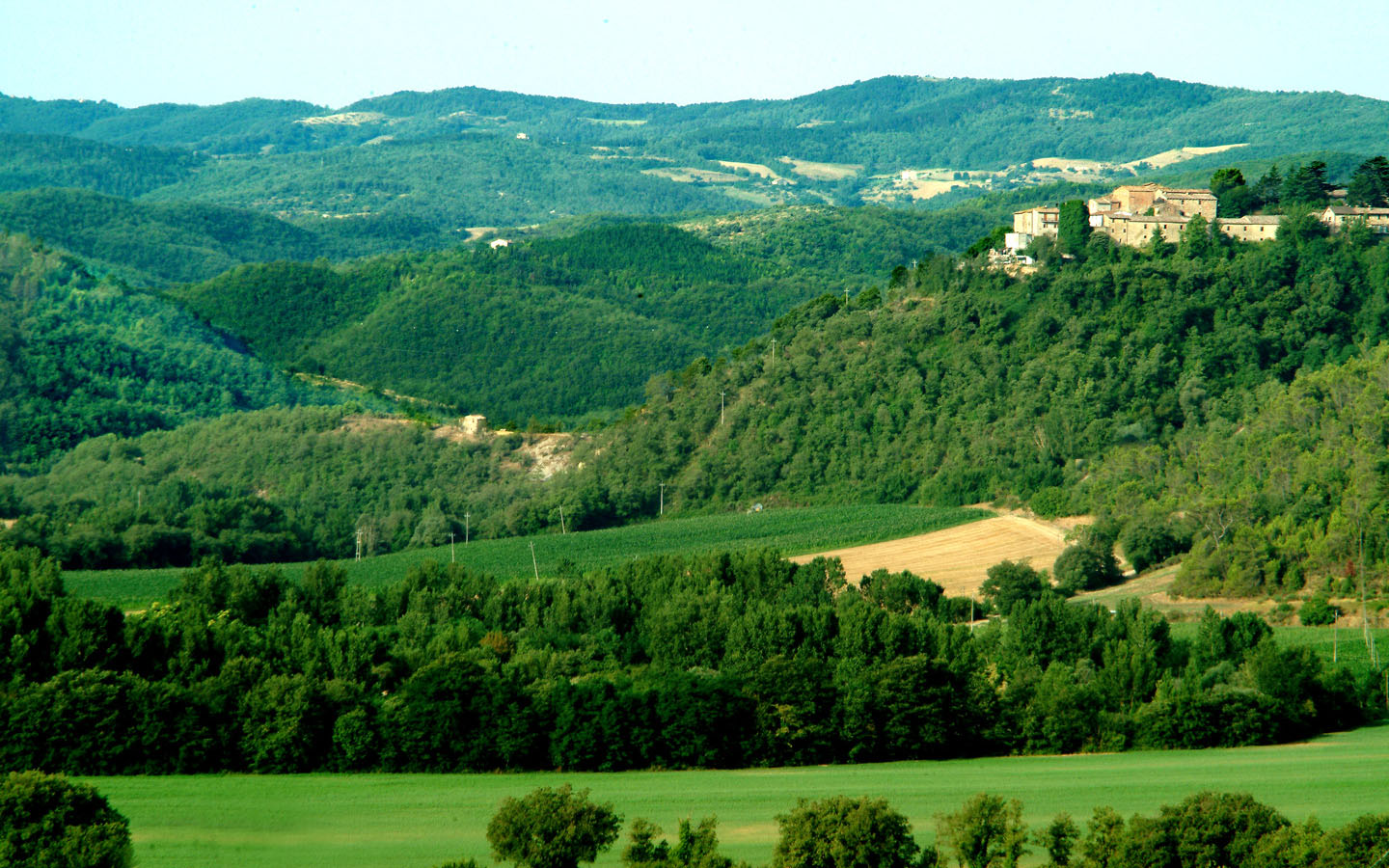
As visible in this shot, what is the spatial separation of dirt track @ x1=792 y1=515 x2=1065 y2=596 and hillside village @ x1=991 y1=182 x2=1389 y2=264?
18.3m

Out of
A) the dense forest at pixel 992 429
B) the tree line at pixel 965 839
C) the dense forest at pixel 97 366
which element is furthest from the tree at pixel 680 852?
the dense forest at pixel 97 366

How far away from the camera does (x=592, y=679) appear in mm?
36531

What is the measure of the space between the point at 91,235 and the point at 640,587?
5167 inches

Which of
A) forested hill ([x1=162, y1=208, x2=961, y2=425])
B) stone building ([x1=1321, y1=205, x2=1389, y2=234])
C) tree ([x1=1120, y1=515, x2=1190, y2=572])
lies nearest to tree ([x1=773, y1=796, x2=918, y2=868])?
tree ([x1=1120, y1=515, x2=1190, y2=572])

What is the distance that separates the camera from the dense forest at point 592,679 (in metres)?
33.4

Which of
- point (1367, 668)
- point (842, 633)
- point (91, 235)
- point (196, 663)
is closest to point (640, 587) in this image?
point (842, 633)

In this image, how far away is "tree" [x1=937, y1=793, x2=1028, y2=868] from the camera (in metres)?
23.3

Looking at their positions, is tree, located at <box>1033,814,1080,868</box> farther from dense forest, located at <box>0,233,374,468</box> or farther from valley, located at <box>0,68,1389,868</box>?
dense forest, located at <box>0,233,374,468</box>

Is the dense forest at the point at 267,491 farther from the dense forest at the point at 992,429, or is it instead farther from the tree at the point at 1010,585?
the tree at the point at 1010,585

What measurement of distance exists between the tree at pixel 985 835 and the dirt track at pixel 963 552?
33721 mm

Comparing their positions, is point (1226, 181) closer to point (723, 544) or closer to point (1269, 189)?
point (1269, 189)

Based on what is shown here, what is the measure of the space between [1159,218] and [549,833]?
6195 cm

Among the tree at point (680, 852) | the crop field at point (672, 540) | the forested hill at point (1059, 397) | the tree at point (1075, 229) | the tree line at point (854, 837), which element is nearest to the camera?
the tree line at point (854, 837)

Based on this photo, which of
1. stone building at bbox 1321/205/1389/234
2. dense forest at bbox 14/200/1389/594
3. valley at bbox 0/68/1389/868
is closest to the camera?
valley at bbox 0/68/1389/868
